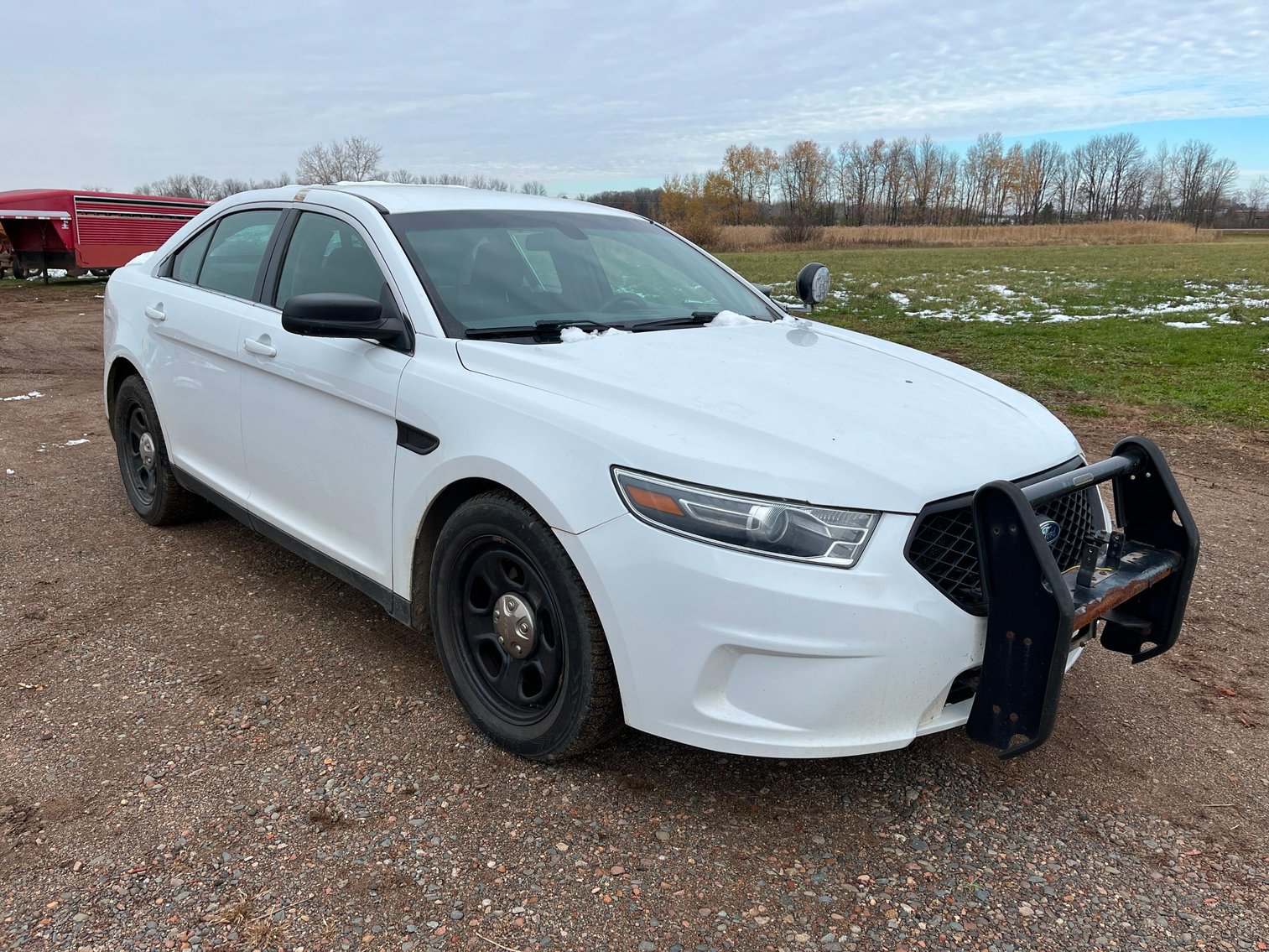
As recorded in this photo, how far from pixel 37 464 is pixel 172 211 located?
1984 cm

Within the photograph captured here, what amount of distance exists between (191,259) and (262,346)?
1252mm

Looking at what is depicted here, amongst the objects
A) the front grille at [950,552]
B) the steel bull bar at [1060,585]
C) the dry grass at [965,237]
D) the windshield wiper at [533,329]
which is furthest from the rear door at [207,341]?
the dry grass at [965,237]

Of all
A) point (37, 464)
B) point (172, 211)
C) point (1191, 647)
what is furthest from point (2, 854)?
point (172, 211)

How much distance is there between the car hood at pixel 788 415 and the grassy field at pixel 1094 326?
576 centimetres

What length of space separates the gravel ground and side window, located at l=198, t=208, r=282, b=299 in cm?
138

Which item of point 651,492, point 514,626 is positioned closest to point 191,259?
point 514,626

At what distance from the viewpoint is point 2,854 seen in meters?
2.41

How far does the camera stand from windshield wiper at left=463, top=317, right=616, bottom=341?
119 inches

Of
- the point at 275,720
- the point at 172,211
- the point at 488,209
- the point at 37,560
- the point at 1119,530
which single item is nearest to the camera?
the point at 1119,530

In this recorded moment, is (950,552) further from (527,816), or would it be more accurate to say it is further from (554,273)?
(554,273)

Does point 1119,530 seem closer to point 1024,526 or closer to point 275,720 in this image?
point 1024,526

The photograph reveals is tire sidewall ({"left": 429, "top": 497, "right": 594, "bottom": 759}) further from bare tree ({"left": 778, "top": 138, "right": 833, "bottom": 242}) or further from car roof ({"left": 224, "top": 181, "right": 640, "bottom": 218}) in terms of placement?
bare tree ({"left": 778, "top": 138, "right": 833, "bottom": 242})

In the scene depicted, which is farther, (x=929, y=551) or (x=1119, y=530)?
(x=1119, y=530)

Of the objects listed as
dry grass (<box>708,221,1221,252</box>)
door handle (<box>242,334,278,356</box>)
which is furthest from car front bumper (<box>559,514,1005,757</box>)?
dry grass (<box>708,221,1221,252</box>)
